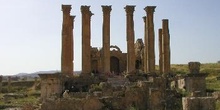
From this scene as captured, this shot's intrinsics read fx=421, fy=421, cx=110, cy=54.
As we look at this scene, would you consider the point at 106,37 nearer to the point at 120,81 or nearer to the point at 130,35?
the point at 130,35

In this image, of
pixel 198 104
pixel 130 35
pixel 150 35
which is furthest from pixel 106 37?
pixel 198 104

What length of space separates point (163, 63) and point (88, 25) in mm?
8644

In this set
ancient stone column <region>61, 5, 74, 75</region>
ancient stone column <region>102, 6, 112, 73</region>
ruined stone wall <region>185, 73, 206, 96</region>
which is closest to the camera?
ruined stone wall <region>185, 73, 206, 96</region>

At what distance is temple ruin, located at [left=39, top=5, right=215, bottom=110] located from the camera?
→ 822 inches

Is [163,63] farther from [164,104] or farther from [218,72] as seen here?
[164,104]

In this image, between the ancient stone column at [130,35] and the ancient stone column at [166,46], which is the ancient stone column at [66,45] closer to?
the ancient stone column at [130,35]

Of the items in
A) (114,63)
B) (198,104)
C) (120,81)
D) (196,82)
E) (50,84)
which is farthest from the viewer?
(114,63)

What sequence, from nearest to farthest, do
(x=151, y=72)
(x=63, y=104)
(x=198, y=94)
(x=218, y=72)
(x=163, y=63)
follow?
(x=198, y=94)
(x=63, y=104)
(x=151, y=72)
(x=163, y=63)
(x=218, y=72)

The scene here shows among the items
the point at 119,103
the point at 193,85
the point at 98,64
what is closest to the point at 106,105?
the point at 119,103

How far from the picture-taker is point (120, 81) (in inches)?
1448

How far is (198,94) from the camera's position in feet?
60.7

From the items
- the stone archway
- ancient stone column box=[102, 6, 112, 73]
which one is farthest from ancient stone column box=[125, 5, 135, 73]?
the stone archway

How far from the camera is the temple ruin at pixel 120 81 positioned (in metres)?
20.9

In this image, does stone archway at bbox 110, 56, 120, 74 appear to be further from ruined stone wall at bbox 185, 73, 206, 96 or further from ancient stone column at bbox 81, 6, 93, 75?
ruined stone wall at bbox 185, 73, 206, 96
